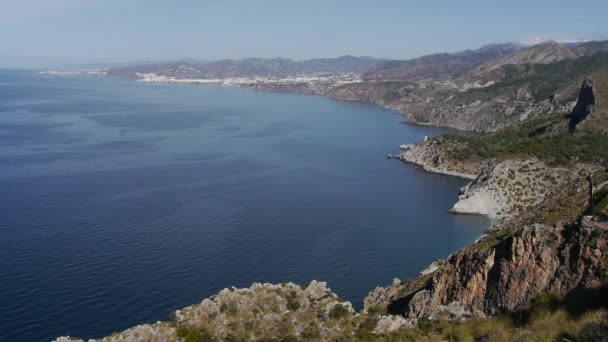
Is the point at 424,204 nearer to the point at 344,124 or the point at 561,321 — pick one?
the point at 561,321

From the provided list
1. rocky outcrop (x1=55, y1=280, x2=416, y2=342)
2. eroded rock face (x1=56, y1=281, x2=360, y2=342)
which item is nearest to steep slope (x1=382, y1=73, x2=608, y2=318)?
rocky outcrop (x1=55, y1=280, x2=416, y2=342)

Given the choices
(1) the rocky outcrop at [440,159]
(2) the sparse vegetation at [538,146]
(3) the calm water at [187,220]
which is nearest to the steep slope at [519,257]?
(2) the sparse vegetation at [538,146]

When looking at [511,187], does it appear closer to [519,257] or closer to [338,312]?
[519,257]

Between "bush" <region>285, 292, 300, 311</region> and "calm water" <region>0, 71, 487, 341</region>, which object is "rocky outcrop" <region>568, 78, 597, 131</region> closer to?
"calm water" <region>0, 71, 487, 341</region>

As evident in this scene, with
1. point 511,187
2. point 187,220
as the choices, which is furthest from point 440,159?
point 187,220

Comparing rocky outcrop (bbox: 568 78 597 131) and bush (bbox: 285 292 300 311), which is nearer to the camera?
bush (bbox: 285 292 300 311)

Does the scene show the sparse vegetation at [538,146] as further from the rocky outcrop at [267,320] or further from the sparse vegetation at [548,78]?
the rocky outcrop at [267,320]
